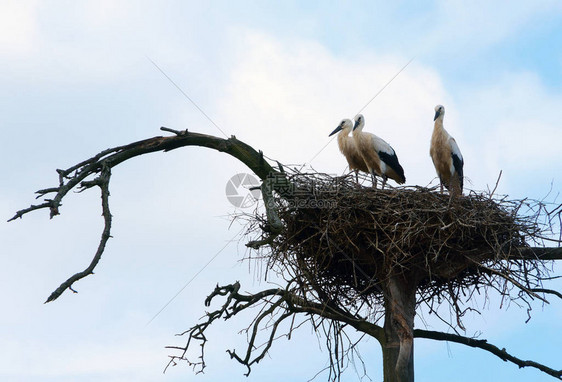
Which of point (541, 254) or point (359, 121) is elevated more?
point (359, 121)

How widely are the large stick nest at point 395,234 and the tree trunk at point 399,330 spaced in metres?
0.10

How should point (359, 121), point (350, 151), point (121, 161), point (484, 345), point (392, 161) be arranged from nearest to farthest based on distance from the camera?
point (121, 161), point (484, 345), point (392, 161), point (350, 151), point (359, 121)

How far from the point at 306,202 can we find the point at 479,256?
1.49 m

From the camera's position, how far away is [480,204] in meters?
6.32

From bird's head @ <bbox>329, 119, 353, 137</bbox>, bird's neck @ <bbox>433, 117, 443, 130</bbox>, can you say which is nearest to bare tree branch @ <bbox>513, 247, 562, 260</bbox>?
bird's neck @ <bbox>433, 117, 443, 130</bbox>

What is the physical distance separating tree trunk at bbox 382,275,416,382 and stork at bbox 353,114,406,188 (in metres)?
2.56

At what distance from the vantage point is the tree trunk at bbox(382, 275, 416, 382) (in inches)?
227

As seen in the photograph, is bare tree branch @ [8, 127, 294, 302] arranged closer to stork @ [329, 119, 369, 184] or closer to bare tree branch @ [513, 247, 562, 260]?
bare tree branch @ [513, 247, 562, 260]

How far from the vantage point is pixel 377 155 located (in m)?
8.55

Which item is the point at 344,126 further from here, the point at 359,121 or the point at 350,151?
the point at 350,151

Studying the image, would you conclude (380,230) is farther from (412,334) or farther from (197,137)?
(197,137)

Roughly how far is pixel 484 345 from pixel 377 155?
2823 millimetres

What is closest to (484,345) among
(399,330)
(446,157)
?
(399,330)

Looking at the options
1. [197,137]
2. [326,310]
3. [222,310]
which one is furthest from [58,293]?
[326,310]
